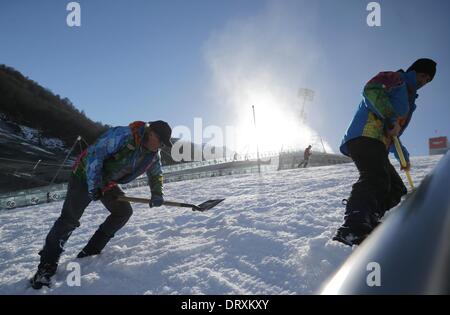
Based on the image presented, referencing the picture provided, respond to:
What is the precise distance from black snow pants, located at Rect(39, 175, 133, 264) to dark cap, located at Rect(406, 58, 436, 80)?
336 cm

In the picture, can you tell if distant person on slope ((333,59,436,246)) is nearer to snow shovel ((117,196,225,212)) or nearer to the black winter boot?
snow shovel ((117,196,225,212))

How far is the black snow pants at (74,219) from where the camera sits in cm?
347

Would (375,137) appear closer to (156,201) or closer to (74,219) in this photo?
(156,201)

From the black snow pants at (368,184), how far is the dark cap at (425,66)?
83 centimetres

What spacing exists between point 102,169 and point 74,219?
0.63 metres

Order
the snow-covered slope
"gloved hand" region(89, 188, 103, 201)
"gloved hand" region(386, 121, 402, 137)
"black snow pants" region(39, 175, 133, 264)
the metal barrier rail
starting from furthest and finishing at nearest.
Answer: "black snow pants" region(39, 175, 133, 264)
"gloved hand" region(89, 188, 103, 201)
"gloved hand" region(386, 121, 402, 137)
the snow-covered slope
the metal barrier rail

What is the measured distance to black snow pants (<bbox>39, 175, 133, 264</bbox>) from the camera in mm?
3475

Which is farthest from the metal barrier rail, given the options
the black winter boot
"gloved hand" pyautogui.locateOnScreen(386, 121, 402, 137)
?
the black winter boot

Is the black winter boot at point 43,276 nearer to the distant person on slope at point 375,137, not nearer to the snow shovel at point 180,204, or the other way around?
the snow shovel at point 180,204

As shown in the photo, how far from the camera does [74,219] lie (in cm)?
360

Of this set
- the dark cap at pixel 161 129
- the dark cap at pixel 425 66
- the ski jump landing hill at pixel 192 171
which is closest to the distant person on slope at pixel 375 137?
the dark cap at pixel 425 66

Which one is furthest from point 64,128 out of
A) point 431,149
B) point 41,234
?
point 41,234

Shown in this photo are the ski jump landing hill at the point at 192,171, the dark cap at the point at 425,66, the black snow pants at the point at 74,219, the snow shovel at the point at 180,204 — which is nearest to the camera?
the dark cap at the point at 425,66
